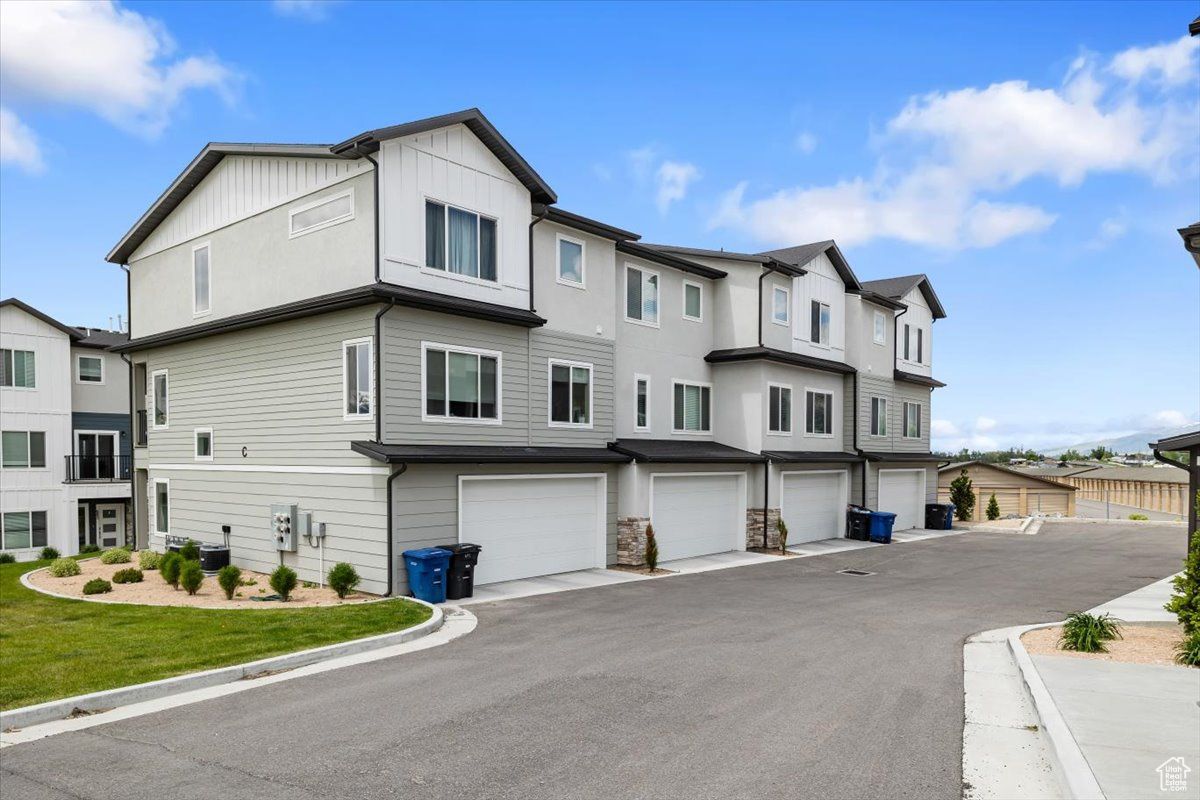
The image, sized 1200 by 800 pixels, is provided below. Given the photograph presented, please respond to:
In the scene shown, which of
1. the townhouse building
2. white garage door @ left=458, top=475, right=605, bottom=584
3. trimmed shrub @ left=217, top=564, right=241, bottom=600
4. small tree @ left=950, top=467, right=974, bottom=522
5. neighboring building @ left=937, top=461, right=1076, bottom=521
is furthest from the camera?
neighboring building @ left=937, top=461, right=1076, bottom=521

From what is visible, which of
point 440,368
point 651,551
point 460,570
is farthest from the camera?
point 651,551

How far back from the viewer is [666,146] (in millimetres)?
24641

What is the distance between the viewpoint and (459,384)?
54.1ft

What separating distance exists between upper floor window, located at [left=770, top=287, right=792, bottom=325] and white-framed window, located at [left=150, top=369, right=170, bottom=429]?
1735 cm

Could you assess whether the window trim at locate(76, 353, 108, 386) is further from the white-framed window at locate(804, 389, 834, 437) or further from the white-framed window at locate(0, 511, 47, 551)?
the white-framed window at locate(804, 389, 834, 437)

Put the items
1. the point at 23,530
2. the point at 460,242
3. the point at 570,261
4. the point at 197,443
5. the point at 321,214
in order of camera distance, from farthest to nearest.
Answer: the point at 23,530, the point at 197,443, the point at 570,261, the point at 460,242, the point at 321,214

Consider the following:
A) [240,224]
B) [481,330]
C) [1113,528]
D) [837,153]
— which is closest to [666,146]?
[837,153]

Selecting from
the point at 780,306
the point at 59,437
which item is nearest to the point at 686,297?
the point at 780,306

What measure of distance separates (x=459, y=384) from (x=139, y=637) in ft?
24.0

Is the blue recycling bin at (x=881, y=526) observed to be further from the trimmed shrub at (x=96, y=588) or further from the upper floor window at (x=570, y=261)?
the trimmed shrub at (x=96, y=588)

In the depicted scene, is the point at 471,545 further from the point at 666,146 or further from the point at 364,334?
the point at 666,146

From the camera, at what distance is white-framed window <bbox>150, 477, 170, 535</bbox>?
21.5 meters

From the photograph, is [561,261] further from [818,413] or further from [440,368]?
[818,413]

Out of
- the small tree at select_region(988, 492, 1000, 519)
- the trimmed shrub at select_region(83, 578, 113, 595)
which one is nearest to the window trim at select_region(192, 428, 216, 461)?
the trimmed shrub at select_region(83, 578, 113, 595)
